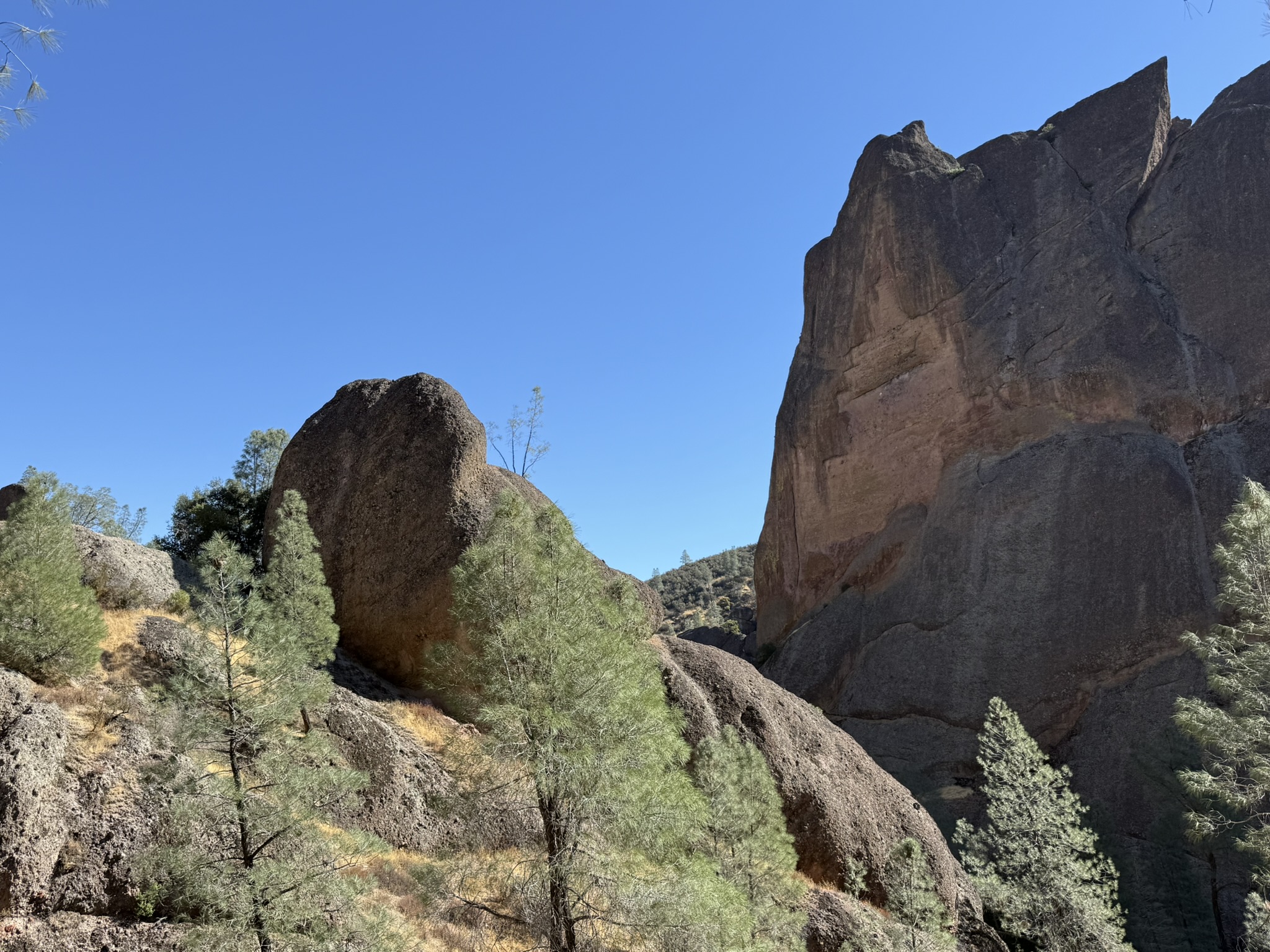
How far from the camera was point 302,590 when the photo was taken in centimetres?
1709

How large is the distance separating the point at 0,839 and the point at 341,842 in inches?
167

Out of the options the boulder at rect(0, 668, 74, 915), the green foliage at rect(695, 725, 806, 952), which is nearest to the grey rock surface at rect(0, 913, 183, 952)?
the boulder at rect(0, 668, 74, 915)

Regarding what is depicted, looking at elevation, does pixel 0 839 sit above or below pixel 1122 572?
below

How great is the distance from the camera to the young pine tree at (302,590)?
16.7m

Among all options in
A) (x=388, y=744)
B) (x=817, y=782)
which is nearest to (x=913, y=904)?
(x=817, y=782)

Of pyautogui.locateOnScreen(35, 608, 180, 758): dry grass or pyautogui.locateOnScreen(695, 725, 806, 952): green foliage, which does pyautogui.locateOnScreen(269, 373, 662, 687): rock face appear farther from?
pyautogui.locateOnScreen(695, 725, 806, 952): green foliage

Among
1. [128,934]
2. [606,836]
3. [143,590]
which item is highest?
[143,590]

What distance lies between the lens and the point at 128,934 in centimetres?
1099

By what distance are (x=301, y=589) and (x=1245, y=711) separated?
19917mm

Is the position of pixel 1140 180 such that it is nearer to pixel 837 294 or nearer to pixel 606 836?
pixel 837 294

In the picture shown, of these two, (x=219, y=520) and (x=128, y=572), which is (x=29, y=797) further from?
(x=219, y=520)

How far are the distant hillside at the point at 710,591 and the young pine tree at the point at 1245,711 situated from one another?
37057mm

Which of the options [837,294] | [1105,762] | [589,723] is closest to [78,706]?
[589,723]

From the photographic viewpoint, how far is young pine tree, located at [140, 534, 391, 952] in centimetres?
995
